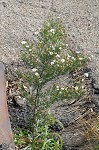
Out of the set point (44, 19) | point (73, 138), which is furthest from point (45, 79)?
point (44, 19)

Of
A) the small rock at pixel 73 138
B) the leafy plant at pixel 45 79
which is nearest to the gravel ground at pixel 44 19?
the small rock at pixel 73 138

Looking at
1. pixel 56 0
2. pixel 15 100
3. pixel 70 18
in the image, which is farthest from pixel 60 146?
pixel 56 0

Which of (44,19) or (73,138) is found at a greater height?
(44,19)

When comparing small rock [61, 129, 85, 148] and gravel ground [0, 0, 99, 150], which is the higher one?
gravel ground [0, 0, 99, 150]

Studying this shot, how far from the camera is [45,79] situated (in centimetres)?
402

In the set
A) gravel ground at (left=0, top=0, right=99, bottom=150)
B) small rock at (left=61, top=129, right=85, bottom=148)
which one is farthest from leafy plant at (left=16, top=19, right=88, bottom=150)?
gravel ground at (left=0, top=0, right=99, bottom=150)

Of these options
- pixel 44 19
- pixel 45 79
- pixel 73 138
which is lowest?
pixel 73 138

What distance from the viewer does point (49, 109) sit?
14.7 ft

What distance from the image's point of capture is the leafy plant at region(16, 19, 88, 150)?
3.90m

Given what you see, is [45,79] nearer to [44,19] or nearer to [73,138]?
[73,138]

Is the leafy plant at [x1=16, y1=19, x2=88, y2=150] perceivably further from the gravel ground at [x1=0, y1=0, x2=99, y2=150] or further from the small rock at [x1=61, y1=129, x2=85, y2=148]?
the gravel ground at [x1=0, y1=0, x2=99, y2=150]

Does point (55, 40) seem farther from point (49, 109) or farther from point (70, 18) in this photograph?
point (70, 18)

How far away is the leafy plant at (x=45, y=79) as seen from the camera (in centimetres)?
390

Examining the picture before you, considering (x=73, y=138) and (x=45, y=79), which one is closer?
(x=45, y=79)
